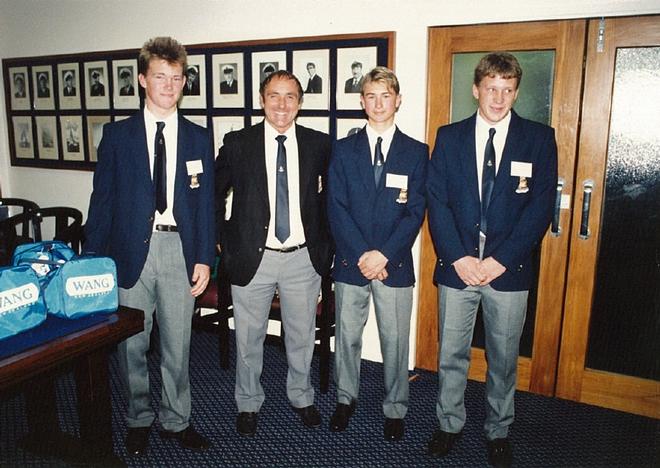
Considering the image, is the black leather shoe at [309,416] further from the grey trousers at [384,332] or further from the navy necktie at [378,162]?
the navy necktie at [378,162]

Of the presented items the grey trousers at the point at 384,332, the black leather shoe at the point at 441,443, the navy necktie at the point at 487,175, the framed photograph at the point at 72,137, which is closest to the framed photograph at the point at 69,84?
the framed photograph at the point at 72,137

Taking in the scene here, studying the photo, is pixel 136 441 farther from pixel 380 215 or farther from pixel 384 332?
pixel 380 215

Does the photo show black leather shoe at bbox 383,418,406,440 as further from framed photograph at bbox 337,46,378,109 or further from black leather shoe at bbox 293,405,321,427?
framed photograph at bbox 337,46,378,109

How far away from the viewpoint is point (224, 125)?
12.5 ft

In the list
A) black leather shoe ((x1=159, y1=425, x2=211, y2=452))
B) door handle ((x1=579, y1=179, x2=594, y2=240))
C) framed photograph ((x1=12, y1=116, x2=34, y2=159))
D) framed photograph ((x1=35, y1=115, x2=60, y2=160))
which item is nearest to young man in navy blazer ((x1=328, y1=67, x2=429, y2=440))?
black leather shoe ((x1=159, y1=425, x2=211, y2=452))

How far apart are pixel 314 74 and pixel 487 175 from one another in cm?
155

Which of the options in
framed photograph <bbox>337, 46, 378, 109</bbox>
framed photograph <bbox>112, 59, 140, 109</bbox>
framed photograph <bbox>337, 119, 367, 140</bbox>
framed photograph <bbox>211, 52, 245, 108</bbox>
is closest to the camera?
framed photograph <bbox>337, 46, 378, 109</bbox>

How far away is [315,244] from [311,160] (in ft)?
1.37

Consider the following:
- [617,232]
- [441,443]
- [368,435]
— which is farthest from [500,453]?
[617,232]

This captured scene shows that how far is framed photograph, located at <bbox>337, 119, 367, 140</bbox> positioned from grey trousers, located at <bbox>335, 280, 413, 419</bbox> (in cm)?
119

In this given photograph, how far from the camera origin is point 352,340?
8.68 feet

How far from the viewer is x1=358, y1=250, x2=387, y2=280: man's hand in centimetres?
247

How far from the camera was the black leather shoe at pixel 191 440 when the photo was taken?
2541 millimetres

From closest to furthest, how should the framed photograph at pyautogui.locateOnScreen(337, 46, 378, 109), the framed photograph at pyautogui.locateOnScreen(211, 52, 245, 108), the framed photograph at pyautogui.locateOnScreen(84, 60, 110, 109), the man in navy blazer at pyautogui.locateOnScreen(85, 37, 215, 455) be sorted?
1. the man in navy blazer at pyautogui.locateOnScreen(85, 37, 215, 455)
2. the framed photograph at pyautogui.locateOnScreen(337, 46, 378, 109)
3. the framed photograph at pyautogui.locateOnScreen(211, 52, 245, 108)
4. the framed photograph at pyautogui.locateOnScreen(84, 60, 110, 109)
